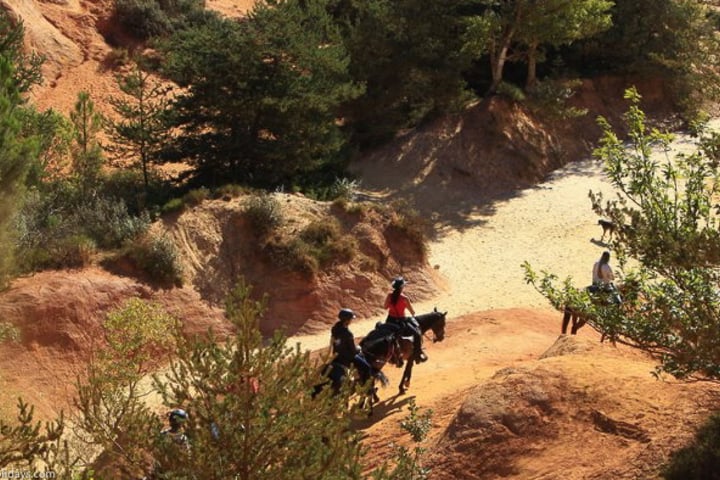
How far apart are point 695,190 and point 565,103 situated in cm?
2863

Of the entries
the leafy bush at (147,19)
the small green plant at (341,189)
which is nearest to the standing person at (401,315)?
the small green plant at (341,189)

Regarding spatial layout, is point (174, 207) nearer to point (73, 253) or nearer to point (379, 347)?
point (73, 253)

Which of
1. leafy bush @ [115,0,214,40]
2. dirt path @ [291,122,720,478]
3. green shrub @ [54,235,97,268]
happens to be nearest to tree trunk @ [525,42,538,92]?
dirt path @ [291,122,720,478]

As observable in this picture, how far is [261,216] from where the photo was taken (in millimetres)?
22469

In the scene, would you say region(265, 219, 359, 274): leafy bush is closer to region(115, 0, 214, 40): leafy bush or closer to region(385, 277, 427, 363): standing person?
region(385, 277, 427, 363): standing person

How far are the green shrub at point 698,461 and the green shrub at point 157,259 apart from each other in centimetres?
1356

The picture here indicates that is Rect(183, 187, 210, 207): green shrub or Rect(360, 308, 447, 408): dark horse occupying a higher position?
Rect(183, 187, 210, 207): green shrub

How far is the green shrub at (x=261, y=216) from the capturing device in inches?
883

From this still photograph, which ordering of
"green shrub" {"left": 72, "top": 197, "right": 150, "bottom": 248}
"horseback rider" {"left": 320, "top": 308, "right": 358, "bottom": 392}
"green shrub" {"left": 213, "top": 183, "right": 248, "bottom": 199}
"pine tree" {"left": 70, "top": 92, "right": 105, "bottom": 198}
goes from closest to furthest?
"horseback rider" {"left": 320, "top": 308, "right": 358, "bottom": 392} < "green shrub" {"left": 72, "top": 197, "right": 150, "bottom": 248} < "green shrub" {"left": 213, "top": 183, "right": 248, "bottom": 199} < "pine tree" {"left": 70, "top": 92, "right": 105, "bottom": 198}

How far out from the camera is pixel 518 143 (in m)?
34.4

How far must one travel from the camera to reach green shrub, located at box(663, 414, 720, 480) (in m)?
9.48

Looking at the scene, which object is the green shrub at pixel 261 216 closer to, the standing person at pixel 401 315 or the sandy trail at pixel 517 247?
the sandy trail at pixel 517 247

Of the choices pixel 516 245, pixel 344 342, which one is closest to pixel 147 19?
pixel 516 245

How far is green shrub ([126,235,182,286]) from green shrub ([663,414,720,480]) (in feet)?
44.5
